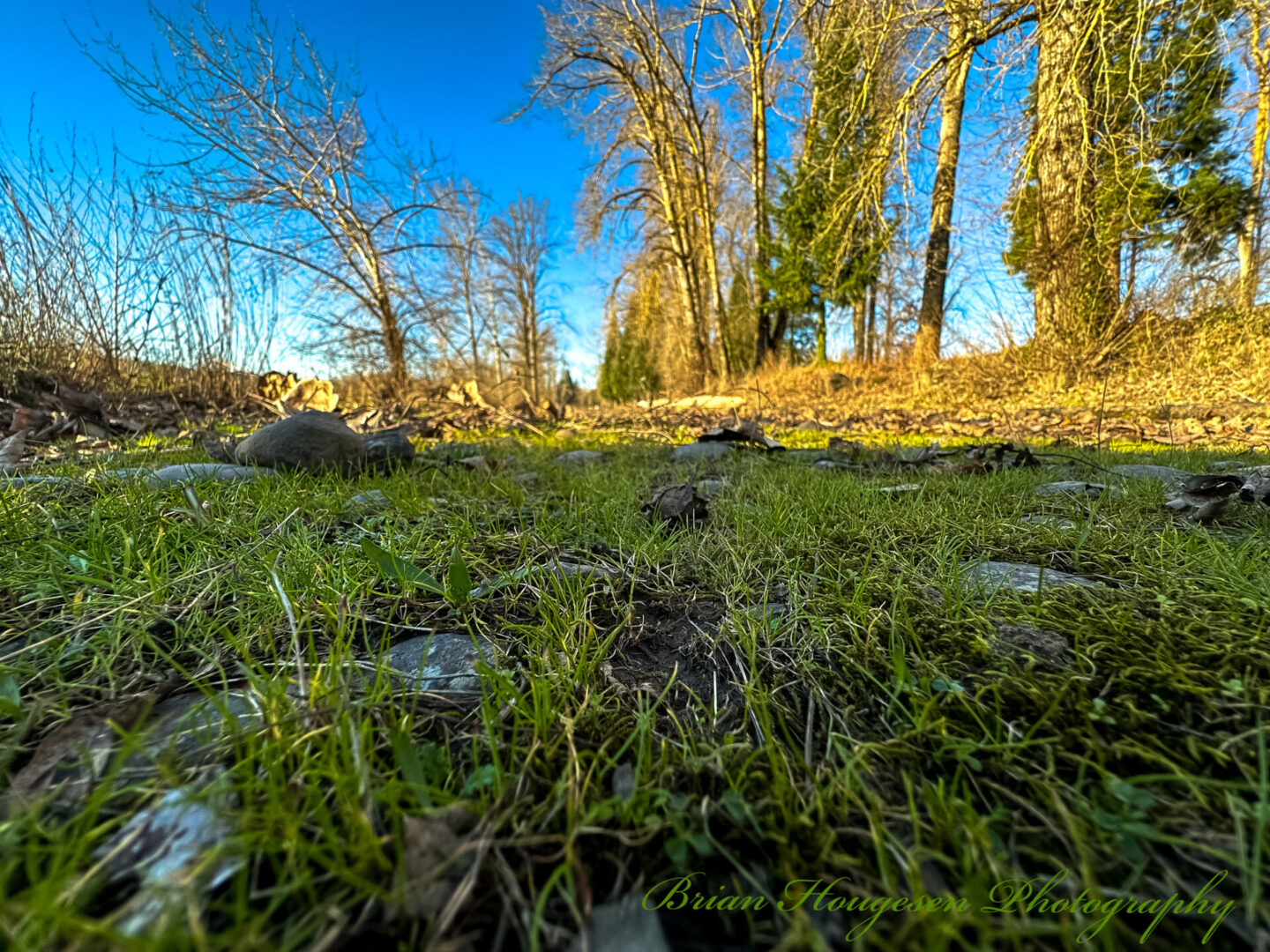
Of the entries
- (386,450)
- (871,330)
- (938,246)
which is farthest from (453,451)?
(871,330)

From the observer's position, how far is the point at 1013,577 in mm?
1113

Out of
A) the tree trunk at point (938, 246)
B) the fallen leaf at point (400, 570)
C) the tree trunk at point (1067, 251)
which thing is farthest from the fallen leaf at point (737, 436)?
the tree trunk at point (938, 246)

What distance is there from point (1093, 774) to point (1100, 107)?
883cm

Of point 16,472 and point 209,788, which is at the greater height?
point 16,472

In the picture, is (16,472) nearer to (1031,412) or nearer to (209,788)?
(209,788)

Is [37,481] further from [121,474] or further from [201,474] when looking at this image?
[201,474]

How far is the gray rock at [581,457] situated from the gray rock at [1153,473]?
254 cm

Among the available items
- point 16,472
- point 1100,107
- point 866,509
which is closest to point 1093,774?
point 866,509

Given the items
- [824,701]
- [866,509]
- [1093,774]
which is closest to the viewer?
[1093,774]

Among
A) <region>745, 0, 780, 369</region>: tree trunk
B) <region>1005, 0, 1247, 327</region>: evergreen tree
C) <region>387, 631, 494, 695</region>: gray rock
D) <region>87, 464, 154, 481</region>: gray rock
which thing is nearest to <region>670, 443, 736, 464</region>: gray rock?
<region>387, 631, 494, 695</region>: gray rock

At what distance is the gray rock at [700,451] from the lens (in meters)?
3.18

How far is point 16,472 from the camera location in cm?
201

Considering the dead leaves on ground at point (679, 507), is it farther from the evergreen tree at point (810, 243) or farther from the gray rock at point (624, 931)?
the evergreen tree at point (810, 243)

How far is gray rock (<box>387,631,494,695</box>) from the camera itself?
0.79 metres
